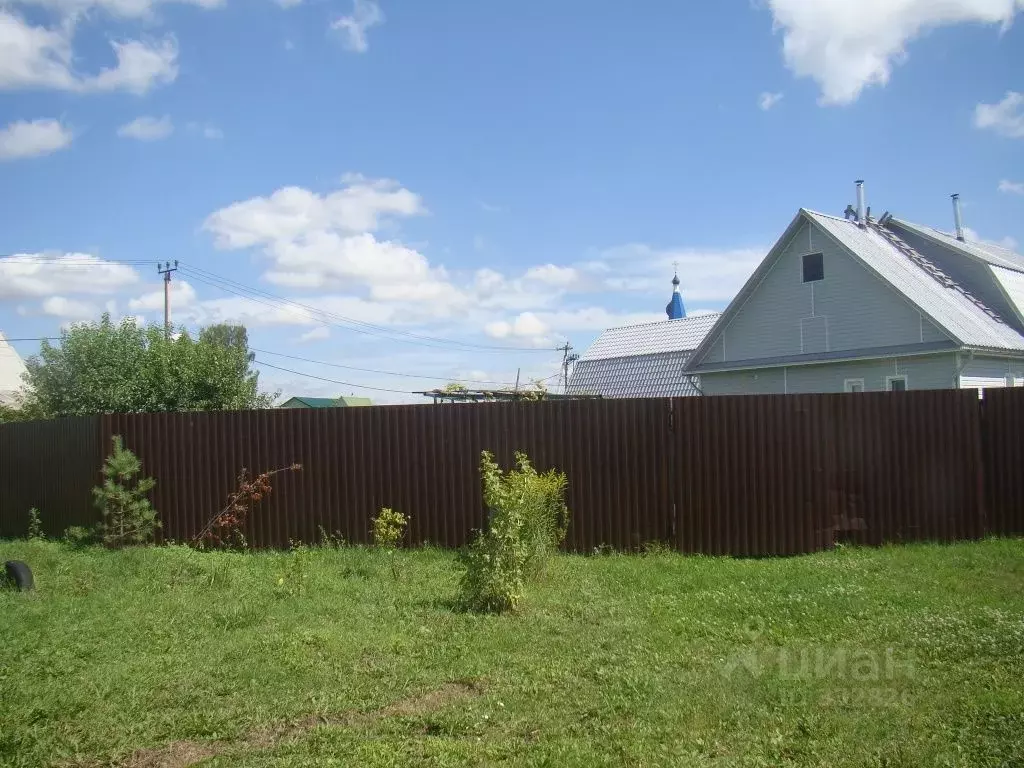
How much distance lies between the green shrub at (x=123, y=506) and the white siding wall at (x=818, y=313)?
46.2 ft

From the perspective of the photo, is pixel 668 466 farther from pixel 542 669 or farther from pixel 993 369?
pixel 993 369

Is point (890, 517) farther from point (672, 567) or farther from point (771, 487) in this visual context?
point (672, 567)

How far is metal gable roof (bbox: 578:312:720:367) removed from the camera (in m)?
26.6

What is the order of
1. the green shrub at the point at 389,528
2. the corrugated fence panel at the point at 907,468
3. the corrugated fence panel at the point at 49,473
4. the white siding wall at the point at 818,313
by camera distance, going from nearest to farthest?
1. the corrugated fence panel at the point at 907,468
2. the green shrub at the point at 389,528
3. the corrugated fence panel at the point at 49,473
4. the white siding wall at the point at 818,313

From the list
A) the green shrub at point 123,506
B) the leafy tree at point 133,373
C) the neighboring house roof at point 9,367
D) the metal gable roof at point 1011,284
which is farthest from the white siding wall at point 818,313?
the neighboring house roof at point 9,367

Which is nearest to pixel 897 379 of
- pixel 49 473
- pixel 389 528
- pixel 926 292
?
pixel 926 292

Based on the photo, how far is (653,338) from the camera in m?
27.6

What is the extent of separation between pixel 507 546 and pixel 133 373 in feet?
37.2

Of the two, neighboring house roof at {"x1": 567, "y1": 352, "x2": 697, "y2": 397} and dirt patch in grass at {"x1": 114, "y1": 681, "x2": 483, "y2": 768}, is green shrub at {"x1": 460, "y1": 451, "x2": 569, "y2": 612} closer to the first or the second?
dirt patch in grass at {"x1": 114, "y1": 681, "x2": 483, "y2": 768}

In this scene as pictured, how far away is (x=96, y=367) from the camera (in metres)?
16.1

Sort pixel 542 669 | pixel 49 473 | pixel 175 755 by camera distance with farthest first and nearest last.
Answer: pixel 49 473 < pixel 542 669 < pixel 175 755

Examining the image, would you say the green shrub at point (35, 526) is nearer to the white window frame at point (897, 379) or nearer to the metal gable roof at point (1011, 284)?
the white window frame at point (897, 379)

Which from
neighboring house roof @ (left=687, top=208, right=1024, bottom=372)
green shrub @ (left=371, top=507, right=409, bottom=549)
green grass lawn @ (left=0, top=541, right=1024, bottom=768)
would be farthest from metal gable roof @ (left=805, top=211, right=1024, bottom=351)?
green shrub @ (left=371, top=507, right=409, bottom=549)

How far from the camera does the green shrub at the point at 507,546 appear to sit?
7094 mm
